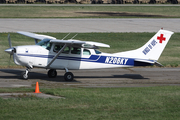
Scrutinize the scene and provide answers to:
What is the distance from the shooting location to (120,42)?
31.8 meters

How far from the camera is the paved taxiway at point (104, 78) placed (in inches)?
673

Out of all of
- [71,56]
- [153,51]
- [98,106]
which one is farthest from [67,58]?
[98,106]

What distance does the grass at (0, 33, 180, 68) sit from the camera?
25891mm

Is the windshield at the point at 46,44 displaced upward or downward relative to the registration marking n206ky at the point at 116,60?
upward

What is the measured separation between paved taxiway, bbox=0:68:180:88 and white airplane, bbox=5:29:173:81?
2.34ft

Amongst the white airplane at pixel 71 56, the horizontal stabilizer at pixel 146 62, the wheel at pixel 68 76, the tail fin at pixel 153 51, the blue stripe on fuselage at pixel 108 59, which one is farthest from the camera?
the tail fin at pixel 153 51

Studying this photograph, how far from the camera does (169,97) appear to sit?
1352cm

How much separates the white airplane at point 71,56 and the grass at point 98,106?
9.94 feet

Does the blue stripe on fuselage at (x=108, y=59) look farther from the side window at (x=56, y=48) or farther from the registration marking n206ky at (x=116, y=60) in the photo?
the side window at (x=56, y=48)

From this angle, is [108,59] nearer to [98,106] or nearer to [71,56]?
[71,56]

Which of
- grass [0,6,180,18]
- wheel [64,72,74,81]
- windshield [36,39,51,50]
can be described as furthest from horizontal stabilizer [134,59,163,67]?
grass [0,6,180,18]

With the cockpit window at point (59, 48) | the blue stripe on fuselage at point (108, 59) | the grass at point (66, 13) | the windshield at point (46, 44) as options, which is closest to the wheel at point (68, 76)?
the blue stripe on fuselage at point (108, 59)

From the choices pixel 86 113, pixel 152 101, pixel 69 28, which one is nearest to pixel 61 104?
pixel 86 113

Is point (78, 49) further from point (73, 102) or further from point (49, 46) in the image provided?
point (73, 102)
